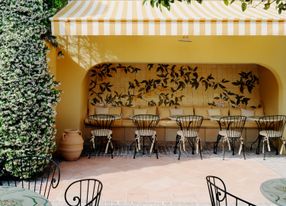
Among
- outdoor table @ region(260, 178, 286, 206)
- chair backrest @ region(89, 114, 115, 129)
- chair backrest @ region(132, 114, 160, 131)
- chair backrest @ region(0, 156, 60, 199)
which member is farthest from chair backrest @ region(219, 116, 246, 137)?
outdoor table @ region(260, 178, 286, 206)

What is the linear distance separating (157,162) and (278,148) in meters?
4.10

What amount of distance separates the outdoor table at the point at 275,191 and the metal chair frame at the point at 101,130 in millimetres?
7055

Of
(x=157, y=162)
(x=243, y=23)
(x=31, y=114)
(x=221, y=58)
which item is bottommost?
(x=157, y=162)

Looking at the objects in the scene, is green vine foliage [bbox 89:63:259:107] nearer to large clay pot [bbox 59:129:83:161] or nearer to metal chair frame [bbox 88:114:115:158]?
metal chair frame [bbox 88:114:115:158]

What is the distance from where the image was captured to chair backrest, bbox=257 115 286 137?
11578 millimetres

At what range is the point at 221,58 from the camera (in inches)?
469

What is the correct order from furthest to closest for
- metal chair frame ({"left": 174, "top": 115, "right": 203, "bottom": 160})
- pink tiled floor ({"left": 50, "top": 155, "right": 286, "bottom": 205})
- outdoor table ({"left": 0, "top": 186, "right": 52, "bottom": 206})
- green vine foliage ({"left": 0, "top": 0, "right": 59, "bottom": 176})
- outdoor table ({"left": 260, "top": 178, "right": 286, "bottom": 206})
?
metal chair frame ({"left": 174, "top": 115, "right": 203, "bottom": 160}) → green vine foliage ({"left": 0, "top": 0, "right": 59, "bottom": 176}) → pink tiled floor ({"left": 50, "top": 155, "right": 286, "bottom": 205}) → outdoor table ({"left": 260, "top": 178, "right": 286, "bottom": 206}) → outdoor table ({"left": 0, "top": 186, "right": 52, "bottom": 206})

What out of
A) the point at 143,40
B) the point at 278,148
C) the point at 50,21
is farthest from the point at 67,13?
the point at 278,148

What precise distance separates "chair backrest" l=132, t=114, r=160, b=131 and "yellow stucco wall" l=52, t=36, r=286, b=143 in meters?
1.73

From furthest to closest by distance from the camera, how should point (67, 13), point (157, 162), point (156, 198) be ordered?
1. point (157, 162)
2. point (67, 13)
3. point (156, 198)

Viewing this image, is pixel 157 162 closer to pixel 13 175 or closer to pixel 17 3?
pixel 13 175

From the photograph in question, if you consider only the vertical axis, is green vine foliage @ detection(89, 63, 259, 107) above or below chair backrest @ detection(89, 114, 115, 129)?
above

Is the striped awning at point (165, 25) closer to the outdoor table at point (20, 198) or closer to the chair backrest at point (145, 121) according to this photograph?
the chair backrest at point (145, 121)

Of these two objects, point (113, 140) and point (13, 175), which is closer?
point (13, 175)
